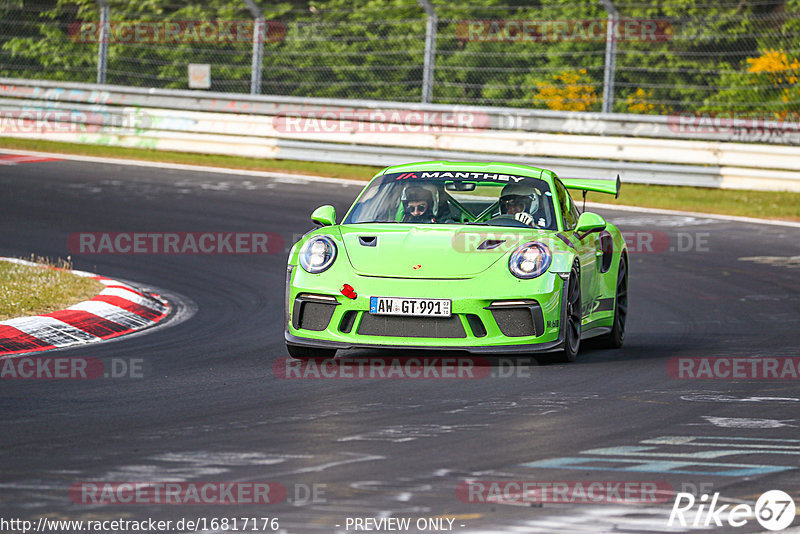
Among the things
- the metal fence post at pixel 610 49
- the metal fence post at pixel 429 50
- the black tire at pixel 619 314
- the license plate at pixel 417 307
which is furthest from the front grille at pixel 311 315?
the metal fence post at pixel 429 50

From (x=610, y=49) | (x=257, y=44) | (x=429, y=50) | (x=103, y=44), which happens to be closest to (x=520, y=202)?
(x=610, y=49)

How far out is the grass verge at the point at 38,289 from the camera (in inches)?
364

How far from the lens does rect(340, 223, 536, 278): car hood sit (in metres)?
7.85

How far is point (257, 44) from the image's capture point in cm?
2134

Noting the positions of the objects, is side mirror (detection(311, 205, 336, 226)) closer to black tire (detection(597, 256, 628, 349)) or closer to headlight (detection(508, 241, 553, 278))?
headlight (detection(508, 241, 553, 278))

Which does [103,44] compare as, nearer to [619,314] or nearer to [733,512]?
[619,314]

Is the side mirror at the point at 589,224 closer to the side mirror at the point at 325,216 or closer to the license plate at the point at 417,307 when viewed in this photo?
the license plate at the point at 417,307

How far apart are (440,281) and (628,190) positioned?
1176 cm

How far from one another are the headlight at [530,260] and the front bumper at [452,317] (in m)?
0.04

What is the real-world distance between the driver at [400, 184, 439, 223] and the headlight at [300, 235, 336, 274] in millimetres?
805

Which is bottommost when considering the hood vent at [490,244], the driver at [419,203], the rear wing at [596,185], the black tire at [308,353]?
the black tire at [308,353]

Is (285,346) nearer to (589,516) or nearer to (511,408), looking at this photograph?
(511,408)

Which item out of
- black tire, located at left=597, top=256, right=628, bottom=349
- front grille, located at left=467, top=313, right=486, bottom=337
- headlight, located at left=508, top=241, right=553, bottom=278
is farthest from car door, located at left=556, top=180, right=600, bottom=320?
front grille, located at left=467, top=313, right=486, bottom=337

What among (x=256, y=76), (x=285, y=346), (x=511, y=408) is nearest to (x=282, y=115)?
(x=256, y=76)
